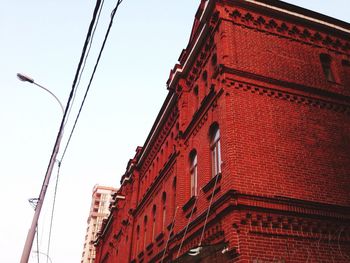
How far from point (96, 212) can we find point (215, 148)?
92289 mm

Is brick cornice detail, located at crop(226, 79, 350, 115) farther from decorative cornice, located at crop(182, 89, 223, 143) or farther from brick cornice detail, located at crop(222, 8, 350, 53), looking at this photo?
brick cornice detail, located at crop(222, 8, 350, 53)

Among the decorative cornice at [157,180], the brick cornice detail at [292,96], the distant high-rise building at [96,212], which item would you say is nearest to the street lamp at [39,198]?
the brick cornice detail at [292,96]

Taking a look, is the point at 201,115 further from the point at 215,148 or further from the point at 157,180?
the point at 157,180

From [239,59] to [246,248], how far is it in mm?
6055

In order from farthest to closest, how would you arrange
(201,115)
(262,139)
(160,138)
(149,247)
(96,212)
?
(96,212)
(160,138)
(149,247)
(201,115)
(262,139)

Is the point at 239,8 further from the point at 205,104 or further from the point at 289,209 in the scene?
the point at 289,209

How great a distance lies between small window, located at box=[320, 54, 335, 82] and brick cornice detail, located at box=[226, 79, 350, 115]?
133 cm

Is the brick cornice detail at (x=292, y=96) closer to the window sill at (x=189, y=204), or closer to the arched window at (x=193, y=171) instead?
the arched window at (x=193, y=171)

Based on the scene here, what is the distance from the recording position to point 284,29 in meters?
12.3

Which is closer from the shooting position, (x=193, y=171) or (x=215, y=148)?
(x=215, y=148)

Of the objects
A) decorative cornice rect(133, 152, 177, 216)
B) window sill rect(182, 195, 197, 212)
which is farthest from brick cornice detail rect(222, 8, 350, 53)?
window sill rect(182, 195, 197, 212)

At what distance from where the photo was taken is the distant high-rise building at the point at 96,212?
92944 mm

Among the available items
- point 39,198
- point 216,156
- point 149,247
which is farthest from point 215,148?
point 149,247

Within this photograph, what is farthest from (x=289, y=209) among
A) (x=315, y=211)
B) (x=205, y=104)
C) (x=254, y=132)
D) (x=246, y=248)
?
(x=205, y=104)
